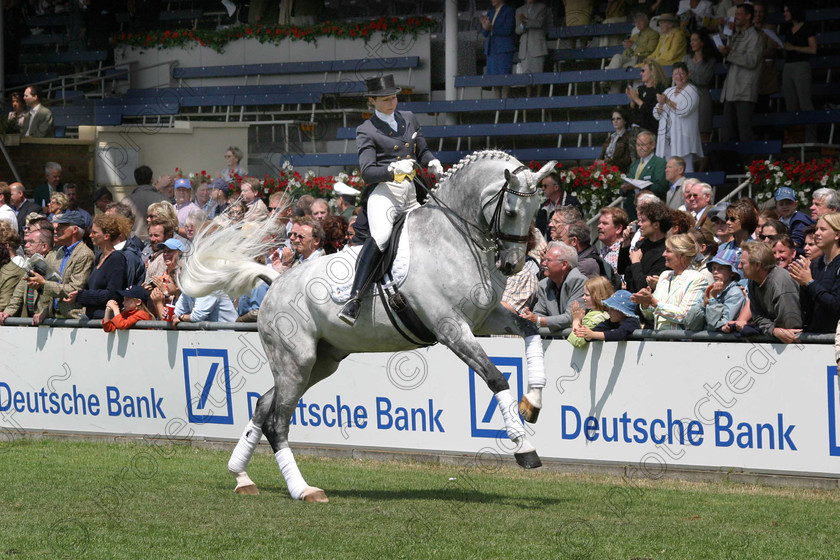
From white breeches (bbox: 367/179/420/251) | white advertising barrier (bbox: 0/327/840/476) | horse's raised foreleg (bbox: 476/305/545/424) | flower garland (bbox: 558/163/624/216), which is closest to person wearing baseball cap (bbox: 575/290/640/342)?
white advertising barrier (bbox: 0/327/840/476)

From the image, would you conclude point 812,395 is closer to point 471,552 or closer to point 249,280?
point 471,552

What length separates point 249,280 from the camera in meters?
9.92

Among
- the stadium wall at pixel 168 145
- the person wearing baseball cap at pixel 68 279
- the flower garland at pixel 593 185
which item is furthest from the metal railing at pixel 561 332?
the stadium wall at pixel 168 145

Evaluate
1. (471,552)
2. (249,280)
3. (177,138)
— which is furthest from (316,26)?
(471,552)

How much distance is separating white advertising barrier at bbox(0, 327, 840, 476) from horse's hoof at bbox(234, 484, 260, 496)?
216 centimetres

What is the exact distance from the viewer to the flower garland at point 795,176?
49.3ft

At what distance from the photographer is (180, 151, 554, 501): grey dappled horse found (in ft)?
26.6

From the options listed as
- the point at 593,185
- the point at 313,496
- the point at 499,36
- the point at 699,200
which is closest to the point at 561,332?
the point at 313,496

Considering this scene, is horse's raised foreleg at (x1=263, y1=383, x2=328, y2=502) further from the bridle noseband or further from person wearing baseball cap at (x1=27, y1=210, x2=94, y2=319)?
person wearing baseball cap at (x1=27, y1=210, x2=94, y2=319)

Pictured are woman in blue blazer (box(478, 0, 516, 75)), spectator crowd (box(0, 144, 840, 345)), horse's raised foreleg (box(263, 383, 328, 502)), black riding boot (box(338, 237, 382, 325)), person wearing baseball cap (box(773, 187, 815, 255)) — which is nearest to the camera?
black riding boot (box(338, 237, 382, 325))

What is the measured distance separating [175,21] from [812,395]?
21.9 m

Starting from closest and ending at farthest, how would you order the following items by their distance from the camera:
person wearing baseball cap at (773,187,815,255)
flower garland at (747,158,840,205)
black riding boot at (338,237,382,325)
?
black riding boot at (338,237,382,325) → person wearing baseball cap at (773,187,815,255) → flower garland at (747,158,840,205)

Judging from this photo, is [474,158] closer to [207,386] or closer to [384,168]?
[384,168]

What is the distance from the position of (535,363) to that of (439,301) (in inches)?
32.4
